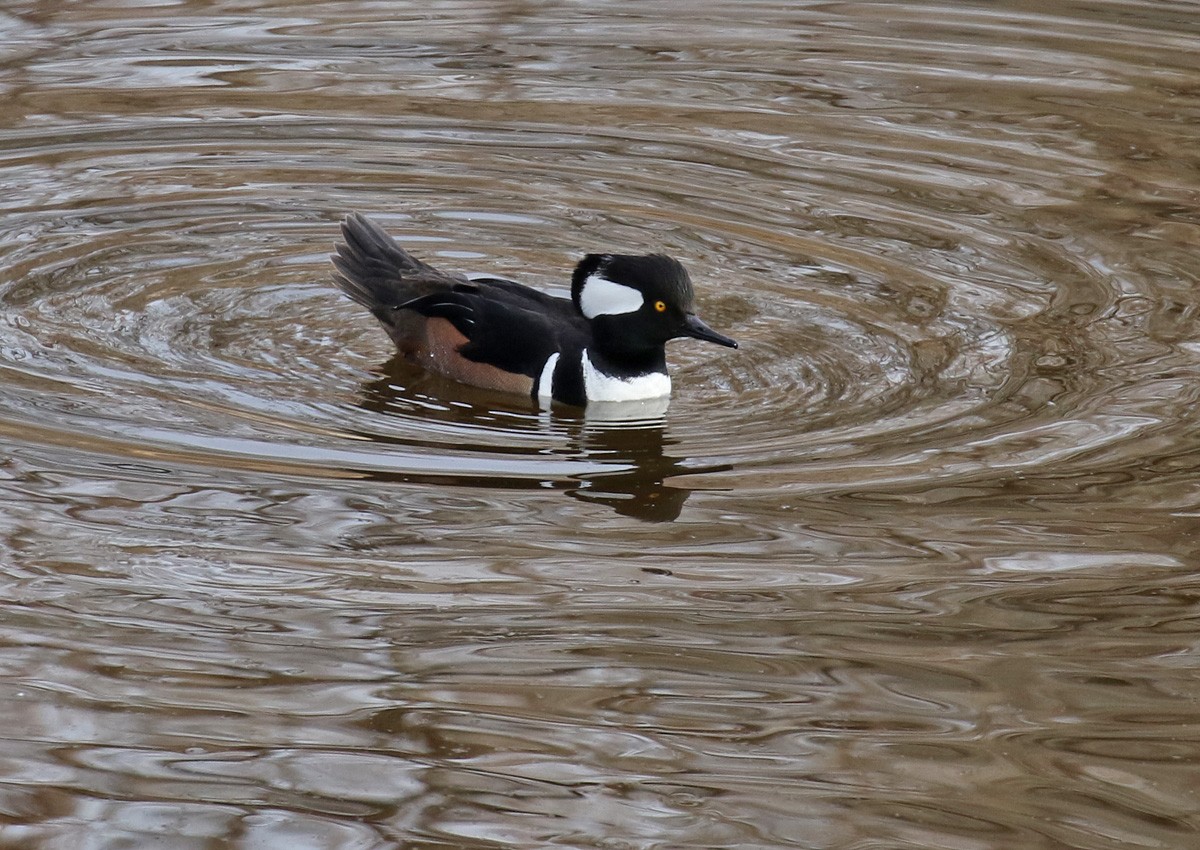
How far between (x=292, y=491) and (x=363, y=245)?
2507 mm

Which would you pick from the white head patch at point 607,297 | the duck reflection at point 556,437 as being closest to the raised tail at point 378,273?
the duck reflection at point 556,437

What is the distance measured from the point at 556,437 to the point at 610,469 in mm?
440

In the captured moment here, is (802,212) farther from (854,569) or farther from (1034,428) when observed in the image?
(854,569)

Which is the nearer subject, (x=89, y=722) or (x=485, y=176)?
(x=89, y=722)

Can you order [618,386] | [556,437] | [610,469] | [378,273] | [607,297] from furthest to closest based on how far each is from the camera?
[378,273]
[607,297]
[618,386]
[556,437]
[610,469]

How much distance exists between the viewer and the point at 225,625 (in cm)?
485

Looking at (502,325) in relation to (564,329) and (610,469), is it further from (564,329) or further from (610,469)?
(610,469)

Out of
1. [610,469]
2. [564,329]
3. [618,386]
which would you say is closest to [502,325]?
[564,329]

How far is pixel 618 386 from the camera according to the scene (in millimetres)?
7227

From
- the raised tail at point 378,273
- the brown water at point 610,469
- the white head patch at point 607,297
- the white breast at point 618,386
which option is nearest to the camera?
the brown water at point 610,469

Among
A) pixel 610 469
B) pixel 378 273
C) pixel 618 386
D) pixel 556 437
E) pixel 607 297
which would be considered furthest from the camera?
pixel 378 273

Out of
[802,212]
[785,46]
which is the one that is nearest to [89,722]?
[802,212]

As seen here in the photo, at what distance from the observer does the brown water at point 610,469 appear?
4.19m

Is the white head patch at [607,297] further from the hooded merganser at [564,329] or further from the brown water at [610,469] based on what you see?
the brown water at [610,469]
